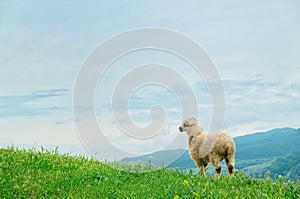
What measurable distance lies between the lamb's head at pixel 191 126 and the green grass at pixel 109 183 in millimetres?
1300

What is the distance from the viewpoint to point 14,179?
35.1ft

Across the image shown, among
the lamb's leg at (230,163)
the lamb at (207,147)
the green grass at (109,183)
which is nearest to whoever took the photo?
the green grass at (109,183)

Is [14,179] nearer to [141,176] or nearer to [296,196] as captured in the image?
[141,176]

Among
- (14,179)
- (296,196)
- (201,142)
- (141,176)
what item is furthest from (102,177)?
(296,196)

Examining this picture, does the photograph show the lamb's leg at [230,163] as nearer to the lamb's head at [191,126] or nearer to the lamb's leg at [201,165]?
the lamb's leg at [201,165]

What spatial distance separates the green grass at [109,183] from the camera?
9.72 meters

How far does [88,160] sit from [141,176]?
2.74 m

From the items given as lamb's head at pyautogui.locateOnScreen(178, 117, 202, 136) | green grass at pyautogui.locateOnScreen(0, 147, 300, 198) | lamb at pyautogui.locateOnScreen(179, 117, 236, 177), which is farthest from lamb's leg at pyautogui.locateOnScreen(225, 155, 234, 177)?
lamb's head at pyautogui.locateOnScreen(178, 117, 202, 136)

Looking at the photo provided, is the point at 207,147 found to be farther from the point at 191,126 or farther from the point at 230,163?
the point at 191,126

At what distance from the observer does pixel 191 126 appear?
12.7 meters

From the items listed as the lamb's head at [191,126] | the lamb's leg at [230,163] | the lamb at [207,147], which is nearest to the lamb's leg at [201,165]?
the lamb at [207,147]

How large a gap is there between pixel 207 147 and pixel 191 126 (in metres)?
0.91

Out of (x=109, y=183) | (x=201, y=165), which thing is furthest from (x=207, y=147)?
(x=109, y=183)

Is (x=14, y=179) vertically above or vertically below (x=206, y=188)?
above
